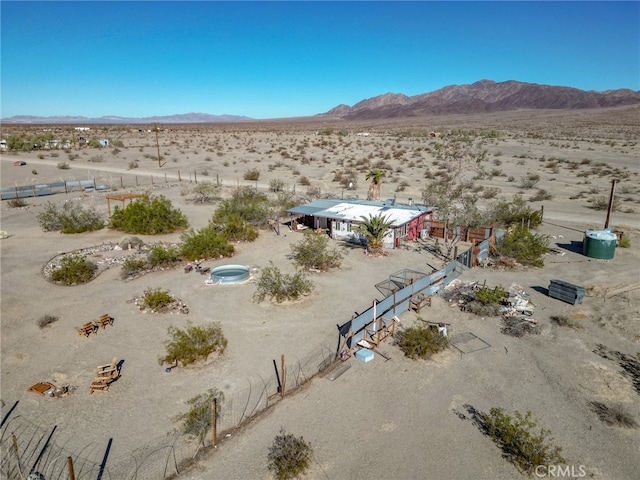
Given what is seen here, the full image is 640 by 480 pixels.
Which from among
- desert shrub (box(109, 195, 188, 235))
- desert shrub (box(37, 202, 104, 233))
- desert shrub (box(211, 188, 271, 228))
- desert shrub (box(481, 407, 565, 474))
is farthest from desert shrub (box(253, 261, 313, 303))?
desert shrub (box(37, 202, 104, 233))

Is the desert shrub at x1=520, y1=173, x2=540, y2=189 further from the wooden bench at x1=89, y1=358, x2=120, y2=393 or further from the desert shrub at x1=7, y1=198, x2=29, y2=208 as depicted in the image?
the desert shrub at x1=7, y1=198, x2=29, y2=208

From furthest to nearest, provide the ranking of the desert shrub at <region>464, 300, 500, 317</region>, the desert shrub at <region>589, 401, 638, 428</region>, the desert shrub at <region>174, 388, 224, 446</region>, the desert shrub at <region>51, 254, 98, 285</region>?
the desert shrub at <region>51, 254, 98, 285</region> → the desert shrub at <region>464, 300, 500, 317</region> → the desert shrub at <region>589, 401, 638, 428</region> → the desert shrub at <region>174, 388, 224, 446</region>

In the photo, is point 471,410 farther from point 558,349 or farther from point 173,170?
point 173,170

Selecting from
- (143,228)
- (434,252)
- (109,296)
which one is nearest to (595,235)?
(434,252)

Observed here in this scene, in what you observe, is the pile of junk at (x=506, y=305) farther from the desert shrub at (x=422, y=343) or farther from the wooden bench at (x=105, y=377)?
the wooden bench at (x=105, y=377)

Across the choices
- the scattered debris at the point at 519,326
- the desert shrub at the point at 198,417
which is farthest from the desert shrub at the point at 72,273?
the scattered debris at the point at 519,326

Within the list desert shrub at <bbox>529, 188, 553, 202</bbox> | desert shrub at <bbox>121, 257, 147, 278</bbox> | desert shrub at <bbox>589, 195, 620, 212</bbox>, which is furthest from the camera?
desert shrub at <bbox>529, 188, 553, 202</bbox>

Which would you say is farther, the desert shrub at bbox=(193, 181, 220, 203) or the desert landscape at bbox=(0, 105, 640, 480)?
the desert shrub at bbox=(193, 181, 220, 203)
